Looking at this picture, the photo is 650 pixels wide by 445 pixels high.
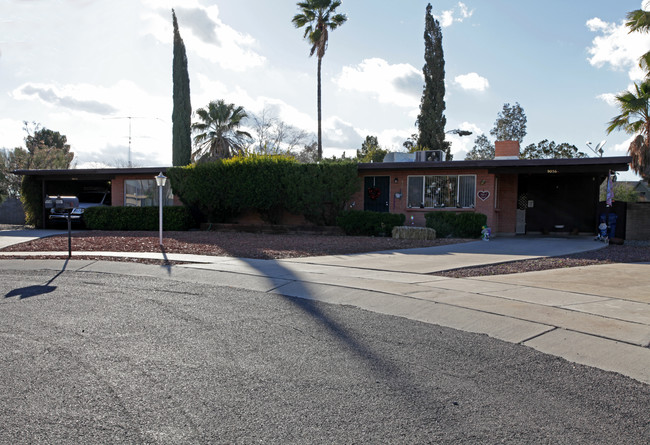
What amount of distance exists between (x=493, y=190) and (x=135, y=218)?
47.0ft

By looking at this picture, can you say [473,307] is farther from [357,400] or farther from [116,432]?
[116,432]

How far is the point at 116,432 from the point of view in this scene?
294cm

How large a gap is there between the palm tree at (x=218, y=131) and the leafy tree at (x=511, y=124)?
27.0m

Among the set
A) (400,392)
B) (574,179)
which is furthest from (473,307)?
(574,179)

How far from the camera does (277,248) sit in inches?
527

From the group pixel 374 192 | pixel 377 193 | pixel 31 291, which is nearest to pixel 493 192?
pixel 377 193

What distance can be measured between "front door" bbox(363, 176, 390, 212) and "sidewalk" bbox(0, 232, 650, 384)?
7.65 m

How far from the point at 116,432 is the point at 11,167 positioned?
41.1 meters

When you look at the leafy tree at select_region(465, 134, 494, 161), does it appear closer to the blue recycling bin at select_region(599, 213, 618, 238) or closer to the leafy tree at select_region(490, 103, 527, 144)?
the leafy tree at select_region(490, 103, 527, 144)

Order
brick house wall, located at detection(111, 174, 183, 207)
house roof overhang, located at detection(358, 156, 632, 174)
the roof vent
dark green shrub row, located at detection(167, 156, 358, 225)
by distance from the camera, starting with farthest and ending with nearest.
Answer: brick house wall, located at detection(111, 174, 183, 207)
the roof vent
dark green shrub row, located at detection(167, 156, 358, 225)
house roof overhang, located at detection(358, 156, 632, 174)

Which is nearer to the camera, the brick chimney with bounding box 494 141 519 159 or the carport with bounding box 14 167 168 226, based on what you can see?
the brick chimney with bounding box 494 141 519 159

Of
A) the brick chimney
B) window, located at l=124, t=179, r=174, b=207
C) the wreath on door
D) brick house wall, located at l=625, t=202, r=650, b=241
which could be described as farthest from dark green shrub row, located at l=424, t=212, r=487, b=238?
window, located at l=124, t=179, r=174, b=207

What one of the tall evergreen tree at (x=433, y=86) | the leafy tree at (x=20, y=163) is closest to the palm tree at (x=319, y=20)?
the tall evergreen tree at (x=433, y=86)

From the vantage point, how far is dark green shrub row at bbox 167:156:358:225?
756 inches
